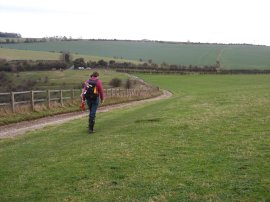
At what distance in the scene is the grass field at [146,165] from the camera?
792 centimetres

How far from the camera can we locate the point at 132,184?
841 centimetres

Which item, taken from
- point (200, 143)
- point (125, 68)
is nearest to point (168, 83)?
point (125, 68)

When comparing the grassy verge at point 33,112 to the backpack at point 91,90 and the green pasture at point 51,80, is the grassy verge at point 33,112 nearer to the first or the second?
the backpack at point 91,90

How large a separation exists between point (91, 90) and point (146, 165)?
707cm

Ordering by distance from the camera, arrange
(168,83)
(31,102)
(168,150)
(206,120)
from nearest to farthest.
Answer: (168,150)
(206,120)
(31,102)
(168,83)

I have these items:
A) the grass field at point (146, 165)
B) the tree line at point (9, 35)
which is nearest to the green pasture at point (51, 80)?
the grass field at point (146, 165)

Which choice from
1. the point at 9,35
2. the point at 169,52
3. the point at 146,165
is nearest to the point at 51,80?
the point at 169,52

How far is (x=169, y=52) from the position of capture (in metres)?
129

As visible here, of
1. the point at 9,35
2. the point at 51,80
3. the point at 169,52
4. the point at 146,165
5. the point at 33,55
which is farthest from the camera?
the point at 9,35

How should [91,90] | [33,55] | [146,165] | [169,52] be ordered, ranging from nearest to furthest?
[146,165], [91,90], [33,55], [169,52]

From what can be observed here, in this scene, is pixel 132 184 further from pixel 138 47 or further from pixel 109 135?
pixel 138 47

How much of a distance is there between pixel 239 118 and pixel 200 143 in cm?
576

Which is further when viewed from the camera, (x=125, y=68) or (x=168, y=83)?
(x=125, y=68)

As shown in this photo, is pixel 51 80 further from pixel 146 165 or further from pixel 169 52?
pixel 146 165
